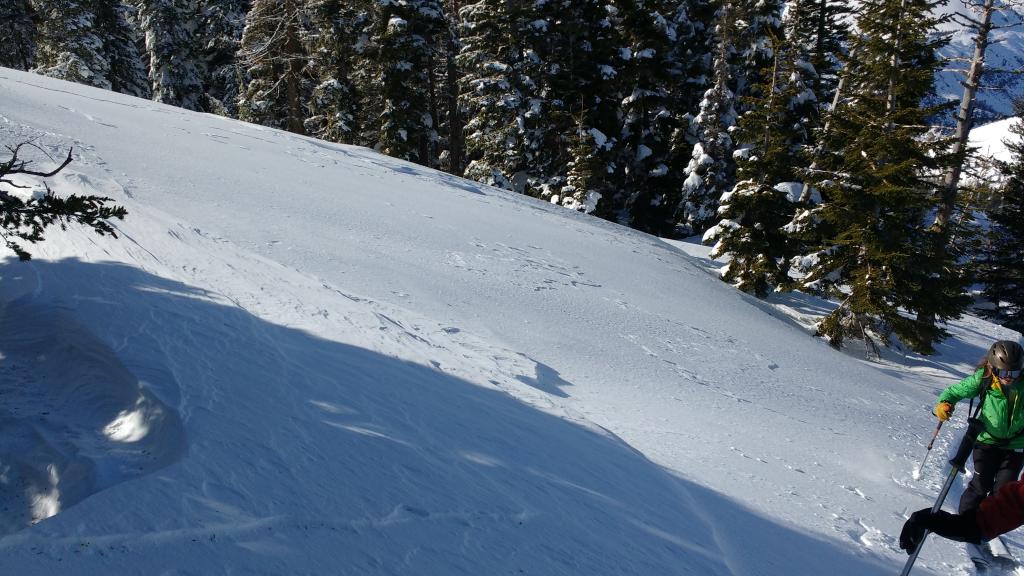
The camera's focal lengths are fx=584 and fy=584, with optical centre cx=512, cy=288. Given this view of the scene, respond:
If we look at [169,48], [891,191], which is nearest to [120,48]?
[169,48]

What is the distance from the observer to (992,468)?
16.9 feet

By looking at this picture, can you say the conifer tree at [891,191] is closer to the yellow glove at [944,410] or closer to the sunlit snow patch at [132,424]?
the yellow glove at [944,410]

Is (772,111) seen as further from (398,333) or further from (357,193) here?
(398,333)

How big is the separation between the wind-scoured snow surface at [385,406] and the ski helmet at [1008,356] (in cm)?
176

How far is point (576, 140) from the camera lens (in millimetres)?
23984

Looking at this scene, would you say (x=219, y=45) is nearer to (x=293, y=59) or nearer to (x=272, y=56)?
(x=272, y=56)

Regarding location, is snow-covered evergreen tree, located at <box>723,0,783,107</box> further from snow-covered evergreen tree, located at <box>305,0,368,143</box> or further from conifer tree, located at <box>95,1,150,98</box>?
conifer tree, located at <box>95,1,150,98</box>

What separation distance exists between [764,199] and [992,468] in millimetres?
11445

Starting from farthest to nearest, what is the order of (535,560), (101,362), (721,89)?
1. (721,89)
2. (101,362)
3. (535,560)

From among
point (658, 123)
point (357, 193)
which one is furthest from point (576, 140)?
point (357, 193)

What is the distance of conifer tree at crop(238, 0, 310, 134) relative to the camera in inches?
954

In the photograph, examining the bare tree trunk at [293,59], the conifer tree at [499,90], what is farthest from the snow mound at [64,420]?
the bare tree trunk at [293,59]

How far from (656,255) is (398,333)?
9975mm

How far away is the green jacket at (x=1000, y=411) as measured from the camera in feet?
16.1
